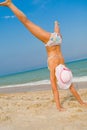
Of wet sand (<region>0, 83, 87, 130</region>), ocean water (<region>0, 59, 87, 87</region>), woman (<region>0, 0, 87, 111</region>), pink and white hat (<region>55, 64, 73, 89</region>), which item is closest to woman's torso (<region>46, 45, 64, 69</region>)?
woman (<region>0, 0, 87, 111</region>)

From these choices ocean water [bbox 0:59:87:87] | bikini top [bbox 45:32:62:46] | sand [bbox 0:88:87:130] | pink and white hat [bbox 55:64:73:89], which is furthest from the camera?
ocean water [bbox 0:59:87:87]

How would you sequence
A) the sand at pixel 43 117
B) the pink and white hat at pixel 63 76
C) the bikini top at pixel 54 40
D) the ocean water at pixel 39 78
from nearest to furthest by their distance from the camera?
the sand at pixel 43 117 → the pink and white hat at pixel 63 76 → the bikini top at pixel 54 40 → the ocean water at pixel 39 78

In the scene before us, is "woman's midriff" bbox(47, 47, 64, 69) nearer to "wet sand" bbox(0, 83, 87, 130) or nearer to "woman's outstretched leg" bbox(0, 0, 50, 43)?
"woman's outstretched leg" bbox(0, 0, 50, 43)

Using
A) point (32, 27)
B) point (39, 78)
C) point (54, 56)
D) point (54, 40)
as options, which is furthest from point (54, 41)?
point (39, 78)

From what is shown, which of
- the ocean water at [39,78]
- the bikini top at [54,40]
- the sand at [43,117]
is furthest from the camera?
the ocean water at [39,78]

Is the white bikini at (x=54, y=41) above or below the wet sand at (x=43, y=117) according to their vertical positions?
above

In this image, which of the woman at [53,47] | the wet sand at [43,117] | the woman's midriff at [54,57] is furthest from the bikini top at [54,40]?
the wet sand at [43,117]

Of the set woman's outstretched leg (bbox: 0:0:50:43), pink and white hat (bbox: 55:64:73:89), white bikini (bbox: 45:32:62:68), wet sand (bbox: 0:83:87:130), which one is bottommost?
wet sand (bbox: 0:83:87:130)

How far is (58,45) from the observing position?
6891mm

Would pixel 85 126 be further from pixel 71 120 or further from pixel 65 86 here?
pixel 65 86

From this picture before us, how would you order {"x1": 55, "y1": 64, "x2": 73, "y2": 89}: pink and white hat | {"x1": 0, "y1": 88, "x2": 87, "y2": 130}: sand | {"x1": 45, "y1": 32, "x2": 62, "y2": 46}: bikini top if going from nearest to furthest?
{"x1": 0, "y1": 88, "x2": 87, "y2": 130}: sand, {"x1": 55, "y1": 64, "x2": 73, "y2": 89}: pink and white hat, {"x1": 45, "y1": 32, "x2": 62, "y2": 46}: bikini top

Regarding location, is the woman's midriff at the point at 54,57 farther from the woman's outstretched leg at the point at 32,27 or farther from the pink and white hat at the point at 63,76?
the woman's outstretched leg at the point at 32,27

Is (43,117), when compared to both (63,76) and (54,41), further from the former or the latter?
(54,41)

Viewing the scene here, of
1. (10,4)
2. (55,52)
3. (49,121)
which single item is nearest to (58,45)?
(55,52)
